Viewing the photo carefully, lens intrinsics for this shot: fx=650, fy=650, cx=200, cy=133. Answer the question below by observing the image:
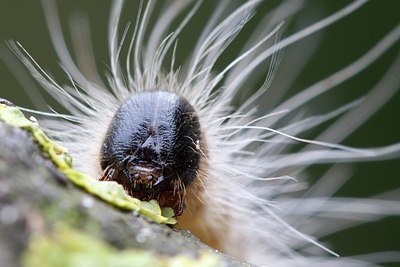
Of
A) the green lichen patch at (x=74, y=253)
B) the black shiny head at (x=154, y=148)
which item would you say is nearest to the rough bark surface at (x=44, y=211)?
the green lichen patch at (x=74, y=253)

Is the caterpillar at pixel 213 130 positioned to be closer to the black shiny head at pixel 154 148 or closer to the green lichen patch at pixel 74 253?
the black shiny head at pixel 154 148

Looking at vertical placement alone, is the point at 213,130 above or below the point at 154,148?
above

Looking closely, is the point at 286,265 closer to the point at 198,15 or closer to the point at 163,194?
the point at 163,194

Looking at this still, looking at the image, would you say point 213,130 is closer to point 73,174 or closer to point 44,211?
point 73,174

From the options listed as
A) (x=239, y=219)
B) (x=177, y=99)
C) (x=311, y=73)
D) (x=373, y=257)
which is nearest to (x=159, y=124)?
(x=177, y=99)

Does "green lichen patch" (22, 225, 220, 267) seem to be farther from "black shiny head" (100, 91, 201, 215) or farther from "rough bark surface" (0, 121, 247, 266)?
"black shiny head" (100, 91, 201, 215)

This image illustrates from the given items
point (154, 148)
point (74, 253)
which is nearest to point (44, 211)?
point (74, 253)
